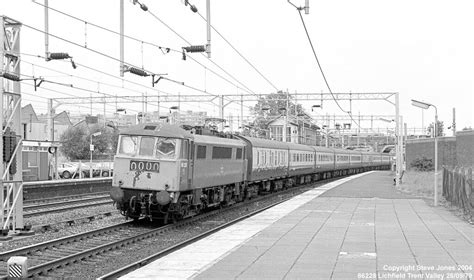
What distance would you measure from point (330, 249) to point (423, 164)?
54137mm

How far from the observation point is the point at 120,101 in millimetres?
46281

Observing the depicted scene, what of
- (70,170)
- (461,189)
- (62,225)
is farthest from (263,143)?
(70,170)

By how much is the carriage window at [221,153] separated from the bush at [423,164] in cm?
4495

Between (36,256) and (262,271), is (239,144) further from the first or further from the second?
(262,271)

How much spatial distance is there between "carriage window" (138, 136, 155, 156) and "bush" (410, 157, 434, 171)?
5020 cm

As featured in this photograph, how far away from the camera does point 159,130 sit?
17000mm

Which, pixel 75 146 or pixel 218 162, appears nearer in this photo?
pixel 218 162

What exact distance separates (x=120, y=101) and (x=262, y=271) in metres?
38.9

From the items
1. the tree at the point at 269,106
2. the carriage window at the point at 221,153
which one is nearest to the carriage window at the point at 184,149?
the carriage window at the point at 221,153

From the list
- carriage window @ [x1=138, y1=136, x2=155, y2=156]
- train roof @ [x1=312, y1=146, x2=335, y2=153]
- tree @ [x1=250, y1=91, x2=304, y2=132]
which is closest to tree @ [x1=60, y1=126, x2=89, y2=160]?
tree @ [x1=250, y1=91, x2=304, y2=132]

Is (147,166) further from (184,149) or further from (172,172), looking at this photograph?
(184,149)

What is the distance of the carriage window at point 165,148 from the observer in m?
16.7

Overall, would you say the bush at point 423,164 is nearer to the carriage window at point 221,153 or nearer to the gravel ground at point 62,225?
the carriage window at point 221,153

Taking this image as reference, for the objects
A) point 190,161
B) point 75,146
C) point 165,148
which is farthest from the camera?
point 75,146
